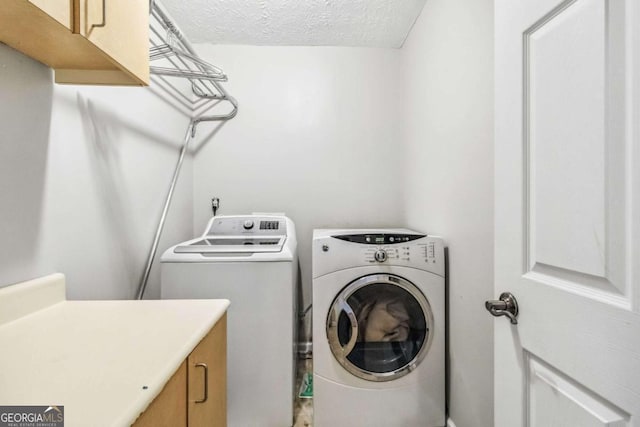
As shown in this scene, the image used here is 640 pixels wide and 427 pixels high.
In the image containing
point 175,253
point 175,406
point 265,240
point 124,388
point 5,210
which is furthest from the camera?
point 265,240

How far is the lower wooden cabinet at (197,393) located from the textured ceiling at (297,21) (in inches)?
78.9

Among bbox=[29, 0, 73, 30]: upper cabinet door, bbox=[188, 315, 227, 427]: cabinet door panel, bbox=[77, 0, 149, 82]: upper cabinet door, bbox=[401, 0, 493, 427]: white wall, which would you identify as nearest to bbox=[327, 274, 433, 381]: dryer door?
bbox=[401, 0, 493, 427]: white wall

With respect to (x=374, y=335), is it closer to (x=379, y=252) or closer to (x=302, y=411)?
(x=379, y=252)

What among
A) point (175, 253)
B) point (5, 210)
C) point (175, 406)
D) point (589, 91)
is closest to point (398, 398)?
point (175, 406)

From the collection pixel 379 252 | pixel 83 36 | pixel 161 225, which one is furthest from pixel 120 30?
pixel 379 252

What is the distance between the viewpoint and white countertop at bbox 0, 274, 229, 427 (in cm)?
51

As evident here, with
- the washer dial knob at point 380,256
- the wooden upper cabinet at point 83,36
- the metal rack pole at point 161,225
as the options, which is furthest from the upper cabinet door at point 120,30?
the washer dial knob at point 380,256

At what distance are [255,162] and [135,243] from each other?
1151 mm

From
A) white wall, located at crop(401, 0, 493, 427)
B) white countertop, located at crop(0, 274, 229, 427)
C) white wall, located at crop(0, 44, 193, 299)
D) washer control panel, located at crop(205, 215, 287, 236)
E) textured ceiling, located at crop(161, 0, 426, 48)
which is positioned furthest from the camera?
washer control panel, located at crop(205, 215, 287, 236)

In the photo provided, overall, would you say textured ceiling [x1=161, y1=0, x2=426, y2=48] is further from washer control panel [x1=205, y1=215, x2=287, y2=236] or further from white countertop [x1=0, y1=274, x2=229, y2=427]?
white countertop [x1=0, y1=274, x2=229, y2=427]

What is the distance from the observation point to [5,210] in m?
0.88

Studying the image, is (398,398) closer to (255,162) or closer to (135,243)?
(135,243)

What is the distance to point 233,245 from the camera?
169cm

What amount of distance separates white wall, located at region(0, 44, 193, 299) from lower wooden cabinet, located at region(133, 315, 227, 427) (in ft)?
2.09
